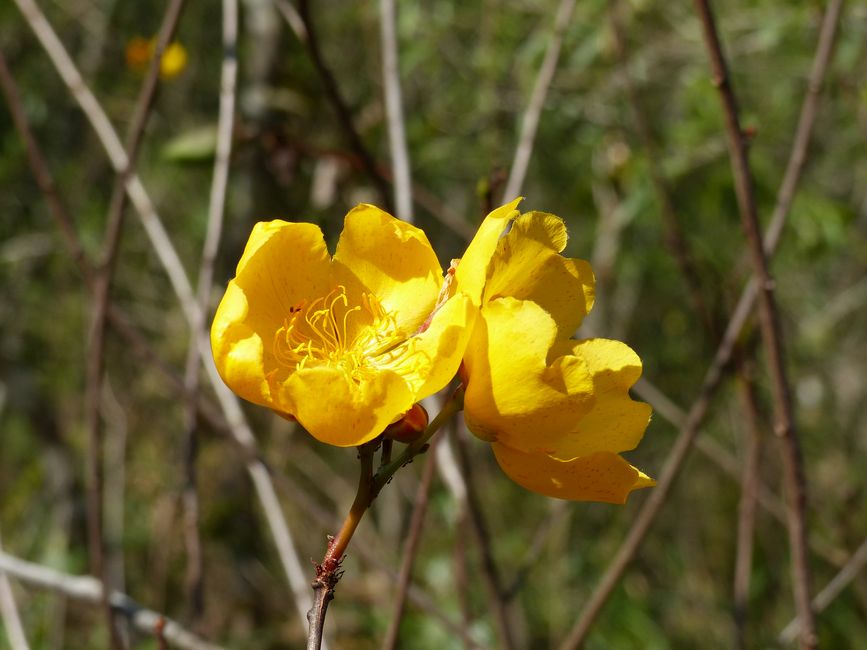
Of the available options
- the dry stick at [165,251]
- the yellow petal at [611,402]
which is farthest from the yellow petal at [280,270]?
the dry stick at [165,251]

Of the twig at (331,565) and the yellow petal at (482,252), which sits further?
the yellow petal at (482,252)

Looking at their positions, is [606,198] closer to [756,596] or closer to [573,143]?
[573,143]

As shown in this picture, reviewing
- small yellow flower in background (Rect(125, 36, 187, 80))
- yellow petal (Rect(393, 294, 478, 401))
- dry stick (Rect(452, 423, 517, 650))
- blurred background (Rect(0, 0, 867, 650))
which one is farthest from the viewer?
small yellow flower in background (Rect(125, 36, 187, 80))

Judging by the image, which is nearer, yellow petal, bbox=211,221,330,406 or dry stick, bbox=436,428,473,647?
yellow petal, bbox=211,221,330,406

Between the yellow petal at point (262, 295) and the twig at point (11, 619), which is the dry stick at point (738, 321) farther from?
the twig at point (11, 619)

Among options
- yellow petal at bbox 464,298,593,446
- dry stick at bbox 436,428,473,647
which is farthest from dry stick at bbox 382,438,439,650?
yellow petal at bbox 464,298,593,446

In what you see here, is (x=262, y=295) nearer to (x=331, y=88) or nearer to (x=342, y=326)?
(x=342, y=326)

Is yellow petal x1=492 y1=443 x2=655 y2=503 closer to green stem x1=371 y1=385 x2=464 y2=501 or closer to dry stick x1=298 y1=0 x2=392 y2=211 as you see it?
green stem x1=371 y1=385 x2=464 y2=501

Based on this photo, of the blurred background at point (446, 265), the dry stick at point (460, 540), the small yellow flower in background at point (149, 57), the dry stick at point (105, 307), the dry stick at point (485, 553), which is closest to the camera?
the dry stick at point (105, 307)
